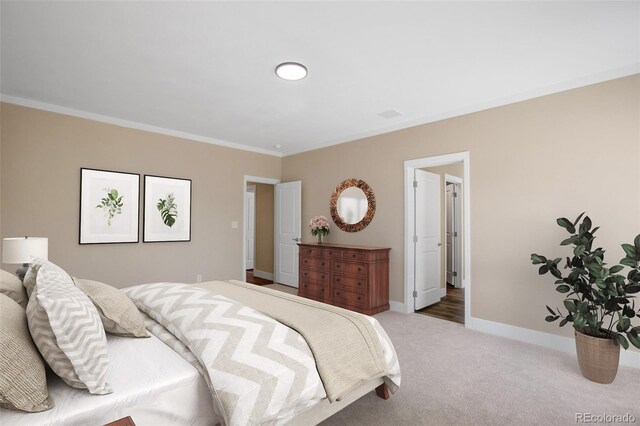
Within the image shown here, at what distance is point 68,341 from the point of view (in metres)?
1.16

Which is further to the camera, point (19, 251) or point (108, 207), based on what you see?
point (108, 207)

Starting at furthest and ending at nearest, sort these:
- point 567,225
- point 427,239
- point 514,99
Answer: point 427,239 → point 514,99 → point 567,225

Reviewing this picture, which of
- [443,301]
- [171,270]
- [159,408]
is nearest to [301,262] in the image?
[171,270]

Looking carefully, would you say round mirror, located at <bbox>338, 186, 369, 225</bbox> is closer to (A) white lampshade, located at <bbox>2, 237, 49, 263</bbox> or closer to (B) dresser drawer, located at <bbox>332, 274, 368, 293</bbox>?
(B) dresser drawer, located at <bbox>332, 274, 368, 293</bbox>

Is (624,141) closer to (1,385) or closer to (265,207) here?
(1,385)

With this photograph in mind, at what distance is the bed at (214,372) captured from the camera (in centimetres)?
122

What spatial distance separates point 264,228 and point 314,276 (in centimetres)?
250

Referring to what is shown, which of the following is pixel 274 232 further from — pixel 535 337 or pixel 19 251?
pixel 535 337

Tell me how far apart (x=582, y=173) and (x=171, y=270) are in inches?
200

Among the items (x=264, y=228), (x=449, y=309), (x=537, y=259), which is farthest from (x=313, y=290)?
(x=537, y=259)

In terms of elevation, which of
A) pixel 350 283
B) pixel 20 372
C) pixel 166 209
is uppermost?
pixel 166 209

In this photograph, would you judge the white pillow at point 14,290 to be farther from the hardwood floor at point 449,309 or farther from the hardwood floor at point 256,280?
the hardwood floor at point 256,280

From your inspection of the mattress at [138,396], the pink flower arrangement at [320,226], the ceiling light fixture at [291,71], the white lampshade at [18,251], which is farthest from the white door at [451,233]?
the white lampshade at [18,251]

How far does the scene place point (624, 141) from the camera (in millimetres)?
2807
